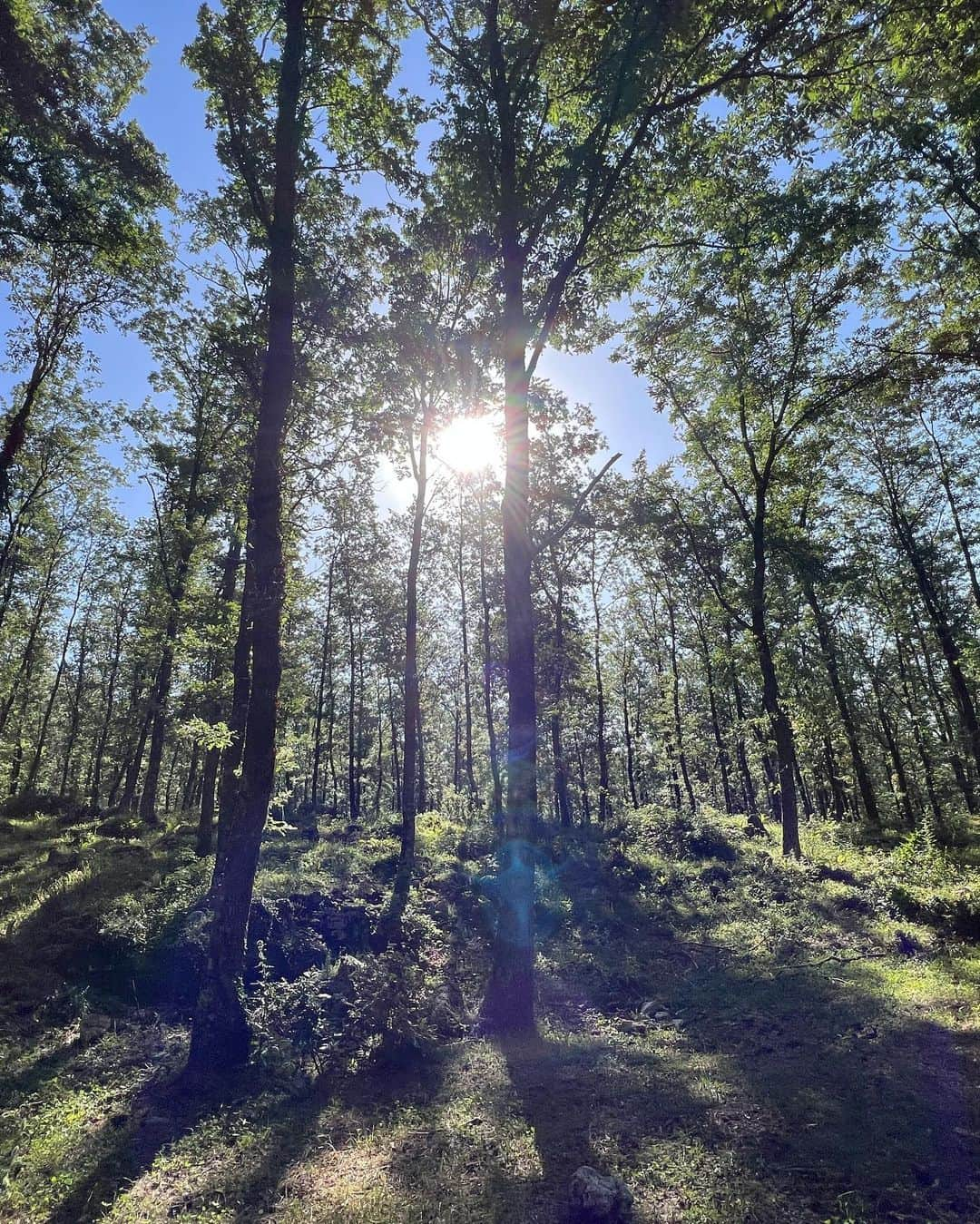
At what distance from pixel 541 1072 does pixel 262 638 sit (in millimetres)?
6453

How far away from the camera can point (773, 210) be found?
9.44 meters

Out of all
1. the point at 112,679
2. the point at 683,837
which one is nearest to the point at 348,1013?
the point at 683,837

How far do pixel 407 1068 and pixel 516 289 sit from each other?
11.0 metres

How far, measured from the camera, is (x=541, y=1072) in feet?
21.0

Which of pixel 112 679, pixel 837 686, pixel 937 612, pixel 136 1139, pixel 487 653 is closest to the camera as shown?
pixel 136 1139

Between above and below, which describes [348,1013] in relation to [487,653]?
below

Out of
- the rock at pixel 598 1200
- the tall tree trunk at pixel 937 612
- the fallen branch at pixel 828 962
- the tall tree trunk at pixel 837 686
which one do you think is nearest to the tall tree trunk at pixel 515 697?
the rock at pixel 598 1200

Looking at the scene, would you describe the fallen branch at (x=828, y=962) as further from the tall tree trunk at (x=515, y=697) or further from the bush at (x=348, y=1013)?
the bush at (x=348, y=1013)

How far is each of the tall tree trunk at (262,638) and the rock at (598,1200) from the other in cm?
→ 513

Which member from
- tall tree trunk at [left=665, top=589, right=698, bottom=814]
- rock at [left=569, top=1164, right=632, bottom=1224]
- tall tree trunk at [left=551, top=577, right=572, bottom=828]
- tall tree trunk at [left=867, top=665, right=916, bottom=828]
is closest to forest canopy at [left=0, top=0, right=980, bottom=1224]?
rock at [left=569, top=1164, right=632, bottom=1224]

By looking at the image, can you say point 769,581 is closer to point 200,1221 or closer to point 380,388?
point 380,388

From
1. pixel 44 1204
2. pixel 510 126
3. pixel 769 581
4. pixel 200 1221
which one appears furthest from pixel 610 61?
pixel 769 581

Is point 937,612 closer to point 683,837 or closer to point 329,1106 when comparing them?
point 683,837

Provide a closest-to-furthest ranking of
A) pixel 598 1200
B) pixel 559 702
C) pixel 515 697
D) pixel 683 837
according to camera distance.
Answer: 1. pixel 598 1200
2. pixel 515 697
3. pixel 683 837
4. pixel 559 702
